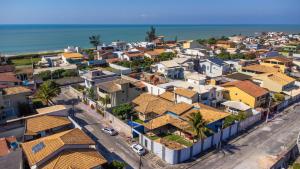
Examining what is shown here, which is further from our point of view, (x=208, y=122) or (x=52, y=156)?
(x=208, y=122)

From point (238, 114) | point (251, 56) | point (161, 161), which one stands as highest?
point (251, 56)

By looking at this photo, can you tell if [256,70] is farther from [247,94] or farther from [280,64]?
[247,94]

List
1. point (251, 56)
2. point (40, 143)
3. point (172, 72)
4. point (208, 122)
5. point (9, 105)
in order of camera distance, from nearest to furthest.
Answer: point (40, 143)
point (208, 122)
point (9, 105)
point (172, 72)
point (251, 56)

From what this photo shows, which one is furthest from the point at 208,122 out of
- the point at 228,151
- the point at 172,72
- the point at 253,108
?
the point at 172,72

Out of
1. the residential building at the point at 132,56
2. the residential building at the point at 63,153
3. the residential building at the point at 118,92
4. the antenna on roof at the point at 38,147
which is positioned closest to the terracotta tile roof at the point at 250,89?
the residential building at the point at 118,92

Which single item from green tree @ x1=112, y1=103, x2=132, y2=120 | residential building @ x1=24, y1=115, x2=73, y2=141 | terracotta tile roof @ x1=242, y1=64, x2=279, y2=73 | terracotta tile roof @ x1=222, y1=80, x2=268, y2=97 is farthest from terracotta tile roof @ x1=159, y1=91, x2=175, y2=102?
terracotta tile roof @ x1=242, y1=64, x2=279, y2=73

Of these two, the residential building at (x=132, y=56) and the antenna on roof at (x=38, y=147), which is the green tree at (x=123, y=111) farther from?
the residential building at (x=132, y=56)

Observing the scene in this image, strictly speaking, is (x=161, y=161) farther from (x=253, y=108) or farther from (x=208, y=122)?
(x=253, y=108)
